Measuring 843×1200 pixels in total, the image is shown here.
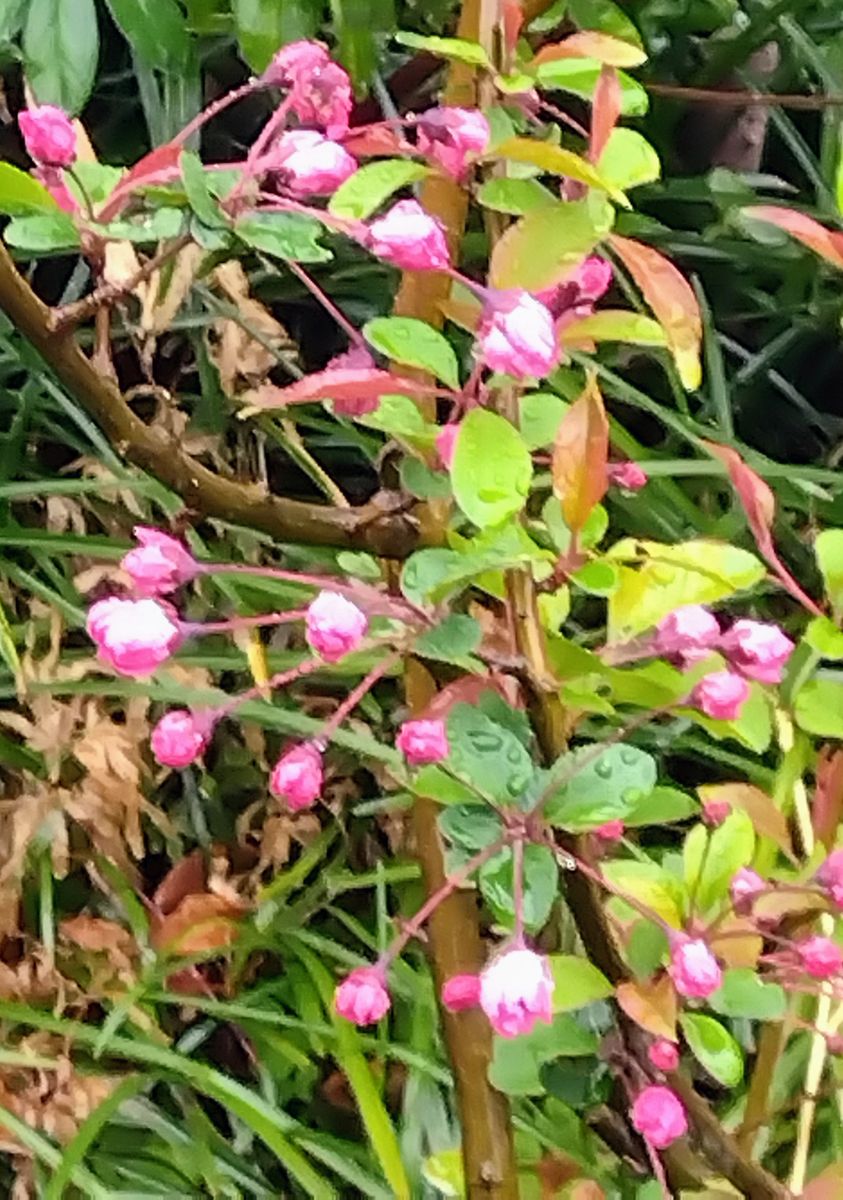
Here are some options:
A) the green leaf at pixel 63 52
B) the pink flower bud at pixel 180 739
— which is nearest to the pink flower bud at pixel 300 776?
the pink flower bud at pixel 180 739

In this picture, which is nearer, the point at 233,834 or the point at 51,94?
the point at 51,94

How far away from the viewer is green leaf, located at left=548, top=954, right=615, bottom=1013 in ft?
1.21

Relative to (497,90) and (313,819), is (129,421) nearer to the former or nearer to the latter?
(497,90)

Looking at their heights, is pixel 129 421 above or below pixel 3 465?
above

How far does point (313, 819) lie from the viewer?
2.14 ft

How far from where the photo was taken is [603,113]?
13.2 inches

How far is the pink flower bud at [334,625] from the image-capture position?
0.31 m

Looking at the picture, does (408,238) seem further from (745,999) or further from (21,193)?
(745,999)

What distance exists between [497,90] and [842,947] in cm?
24

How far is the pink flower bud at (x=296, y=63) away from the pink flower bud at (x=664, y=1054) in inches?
9.8

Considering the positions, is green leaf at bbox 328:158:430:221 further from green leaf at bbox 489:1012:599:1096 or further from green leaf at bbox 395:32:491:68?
green leaf at bbox 489:1012:599:1096

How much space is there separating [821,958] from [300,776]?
0.46 ft

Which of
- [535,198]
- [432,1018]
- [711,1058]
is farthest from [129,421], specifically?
[432,1018]

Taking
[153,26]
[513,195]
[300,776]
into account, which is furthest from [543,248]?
[153,26]
